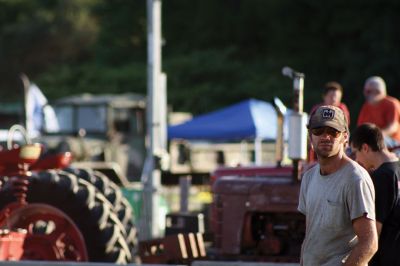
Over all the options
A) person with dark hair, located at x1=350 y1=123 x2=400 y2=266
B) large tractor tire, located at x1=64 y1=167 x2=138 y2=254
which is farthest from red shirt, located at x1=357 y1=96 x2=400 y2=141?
person with dark hair, located at x1=350 y1=123 x2=400 y2=266

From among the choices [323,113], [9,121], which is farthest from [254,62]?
[323,113]

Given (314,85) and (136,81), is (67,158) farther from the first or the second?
(136,81)

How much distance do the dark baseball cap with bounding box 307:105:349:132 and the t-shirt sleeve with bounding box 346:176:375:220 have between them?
302 millimetres

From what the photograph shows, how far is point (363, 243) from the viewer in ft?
19.9

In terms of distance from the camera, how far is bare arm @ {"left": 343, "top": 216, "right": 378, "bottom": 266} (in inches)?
238

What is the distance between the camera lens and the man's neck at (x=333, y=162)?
6215 mm

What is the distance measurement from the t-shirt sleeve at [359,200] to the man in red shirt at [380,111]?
20.9 feet

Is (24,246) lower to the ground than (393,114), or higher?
lower

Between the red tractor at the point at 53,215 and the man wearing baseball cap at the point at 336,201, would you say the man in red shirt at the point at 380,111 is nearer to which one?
the red tractor at the point at 53,215

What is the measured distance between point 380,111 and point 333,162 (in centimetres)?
661

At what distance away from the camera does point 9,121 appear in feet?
139

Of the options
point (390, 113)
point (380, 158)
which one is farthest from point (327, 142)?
point (390, 113)

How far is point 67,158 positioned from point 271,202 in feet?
6.65

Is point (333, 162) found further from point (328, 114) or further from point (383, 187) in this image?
point (383, 187)
